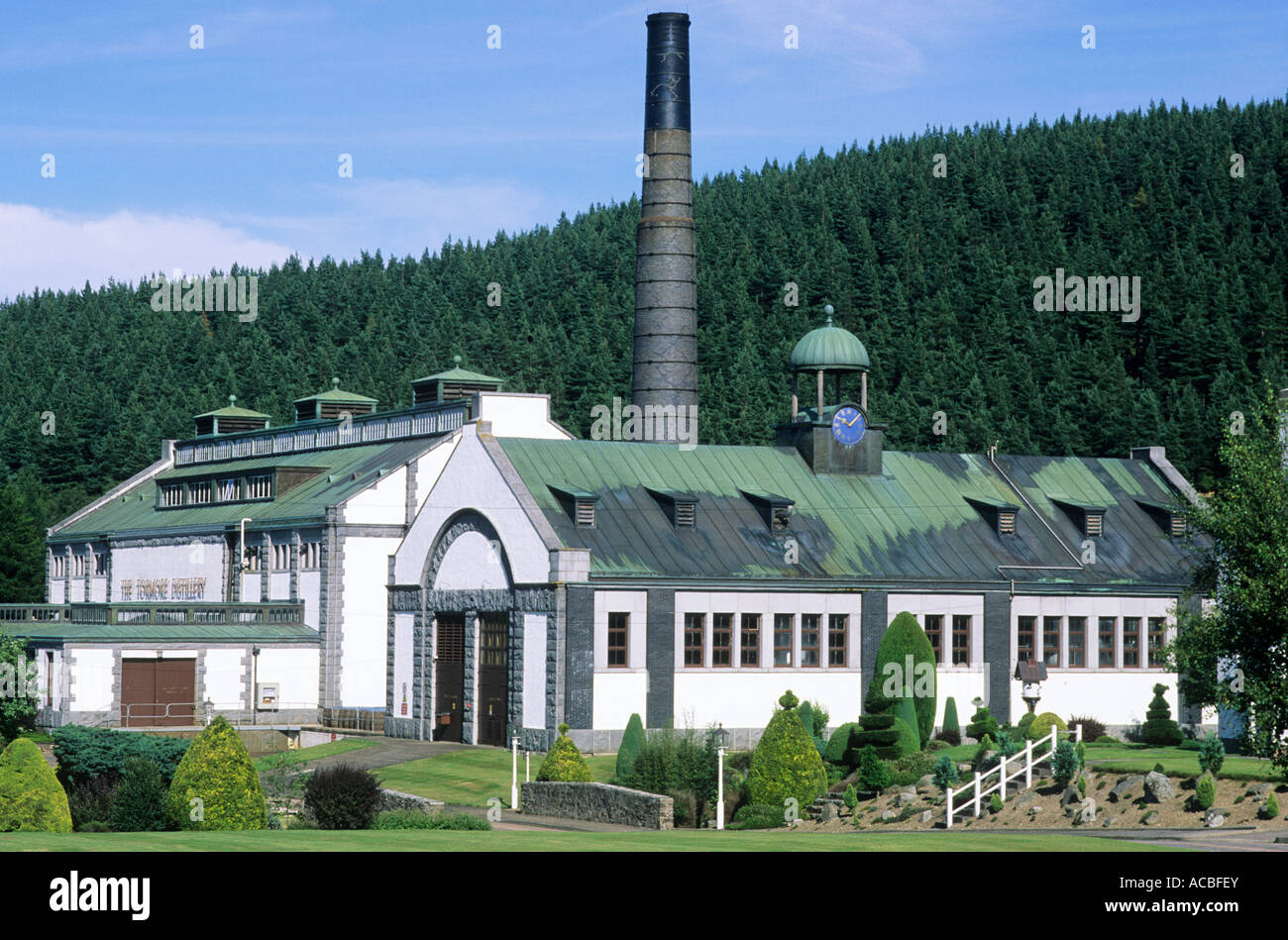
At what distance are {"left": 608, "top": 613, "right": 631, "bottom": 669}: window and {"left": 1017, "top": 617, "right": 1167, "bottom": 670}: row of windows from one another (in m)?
14.9

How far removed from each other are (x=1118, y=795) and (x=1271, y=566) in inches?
A: 339

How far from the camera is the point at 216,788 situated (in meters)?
32.8

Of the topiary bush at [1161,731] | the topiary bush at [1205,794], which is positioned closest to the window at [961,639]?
the topiary bush at [1161,731]

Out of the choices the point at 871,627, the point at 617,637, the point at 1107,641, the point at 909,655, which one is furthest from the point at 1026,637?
the point at 617,637

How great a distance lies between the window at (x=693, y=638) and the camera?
56562mm

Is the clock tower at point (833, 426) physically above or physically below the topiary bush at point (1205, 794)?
above

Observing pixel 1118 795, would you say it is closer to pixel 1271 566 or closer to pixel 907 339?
pixel 1271 566

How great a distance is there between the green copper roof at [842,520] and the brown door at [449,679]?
6251mm

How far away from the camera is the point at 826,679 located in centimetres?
5831

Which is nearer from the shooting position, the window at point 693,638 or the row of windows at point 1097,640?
the window at point 693,638

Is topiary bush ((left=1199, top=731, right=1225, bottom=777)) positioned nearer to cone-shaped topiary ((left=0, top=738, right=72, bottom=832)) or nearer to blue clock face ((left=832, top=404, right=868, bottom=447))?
cone-shaped topiary ((left=0, top=738, right=72, bottom=832))

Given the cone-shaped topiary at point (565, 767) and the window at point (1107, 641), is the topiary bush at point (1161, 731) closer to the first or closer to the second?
the window at point (1107, 641)
